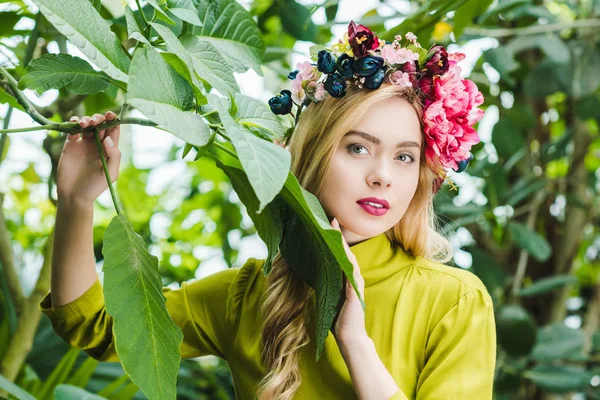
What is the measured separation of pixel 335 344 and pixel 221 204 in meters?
1.54

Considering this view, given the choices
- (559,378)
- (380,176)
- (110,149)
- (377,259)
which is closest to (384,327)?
(377,259)

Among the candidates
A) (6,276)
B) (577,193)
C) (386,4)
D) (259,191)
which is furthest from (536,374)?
(259,191)

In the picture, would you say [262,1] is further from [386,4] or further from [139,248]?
[139,248]

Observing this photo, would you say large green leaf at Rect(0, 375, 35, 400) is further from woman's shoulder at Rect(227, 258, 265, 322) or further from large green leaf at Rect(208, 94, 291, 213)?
large green leaf at Rect(208, 94, 291, 213)

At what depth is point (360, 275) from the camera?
3.02 ft

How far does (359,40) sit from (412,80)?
0.09 metres

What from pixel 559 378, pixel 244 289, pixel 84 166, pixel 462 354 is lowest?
pixel 559 378

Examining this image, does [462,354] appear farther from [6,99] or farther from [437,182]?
[6,99]

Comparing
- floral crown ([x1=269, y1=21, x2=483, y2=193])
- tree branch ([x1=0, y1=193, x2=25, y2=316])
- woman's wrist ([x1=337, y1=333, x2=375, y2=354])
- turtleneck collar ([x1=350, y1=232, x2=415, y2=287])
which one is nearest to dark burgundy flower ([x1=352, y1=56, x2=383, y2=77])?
floral crown ([x1=269, y1=21, x2=483, y2=193])

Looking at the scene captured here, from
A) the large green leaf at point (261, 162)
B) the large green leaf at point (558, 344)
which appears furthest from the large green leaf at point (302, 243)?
the large green leaf at point (558, 344)

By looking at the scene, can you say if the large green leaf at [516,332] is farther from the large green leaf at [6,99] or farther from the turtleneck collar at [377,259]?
the large green leaf at [6,99]

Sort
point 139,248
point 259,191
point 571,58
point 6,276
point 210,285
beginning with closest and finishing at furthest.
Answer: point 259,191
point 139,248
point 210,285
point 6,276
point 571,58

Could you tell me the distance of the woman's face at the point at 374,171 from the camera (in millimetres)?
949

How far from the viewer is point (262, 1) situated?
154 centimetres
